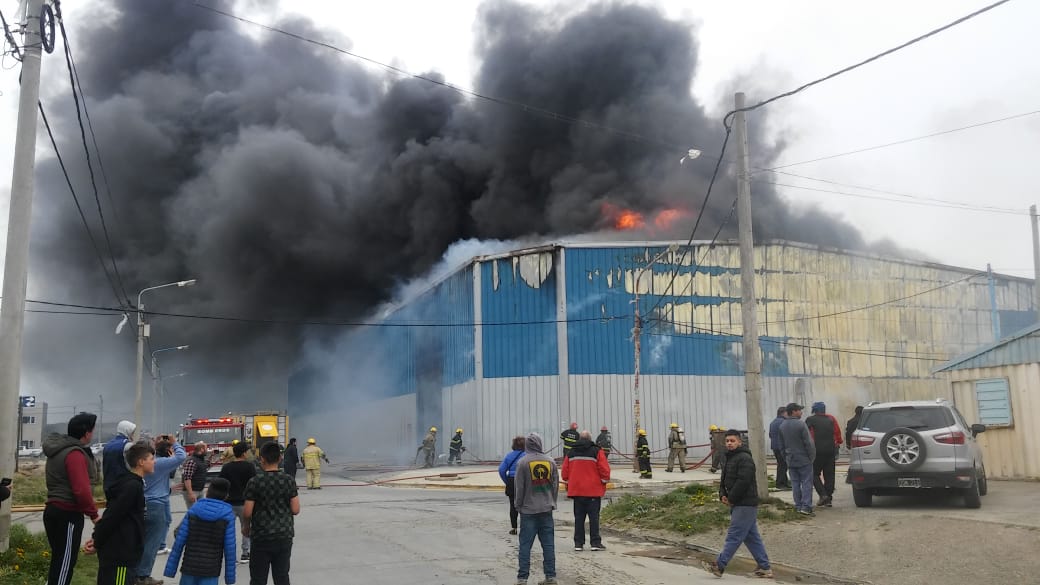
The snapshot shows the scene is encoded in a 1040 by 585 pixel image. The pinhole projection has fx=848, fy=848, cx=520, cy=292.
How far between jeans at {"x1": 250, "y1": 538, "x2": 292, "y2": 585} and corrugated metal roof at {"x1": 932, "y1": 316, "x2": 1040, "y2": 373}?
13646mm

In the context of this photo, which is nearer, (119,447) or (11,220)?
(119,447)

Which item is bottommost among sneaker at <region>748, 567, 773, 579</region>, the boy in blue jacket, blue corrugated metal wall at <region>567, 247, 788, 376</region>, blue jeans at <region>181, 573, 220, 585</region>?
sneaker at <region>748, 567, 773, 579</region>

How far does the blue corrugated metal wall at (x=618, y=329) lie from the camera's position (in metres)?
31.1

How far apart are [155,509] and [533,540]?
3.66m

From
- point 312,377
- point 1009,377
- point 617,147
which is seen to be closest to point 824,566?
point 1009,377

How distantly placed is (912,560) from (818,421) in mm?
3677

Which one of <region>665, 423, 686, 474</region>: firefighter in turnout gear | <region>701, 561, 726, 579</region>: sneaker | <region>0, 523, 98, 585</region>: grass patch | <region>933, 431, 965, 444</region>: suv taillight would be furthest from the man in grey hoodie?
<region>665, 423, 686, 474</region>: firefighter in turnout gear

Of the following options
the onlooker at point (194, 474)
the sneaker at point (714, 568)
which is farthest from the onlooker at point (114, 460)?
the sneaker at point (714, 568)

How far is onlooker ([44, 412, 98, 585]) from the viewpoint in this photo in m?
6.26

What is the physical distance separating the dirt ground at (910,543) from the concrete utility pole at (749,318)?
47.9 inches

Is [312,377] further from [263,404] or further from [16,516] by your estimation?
[16,516]

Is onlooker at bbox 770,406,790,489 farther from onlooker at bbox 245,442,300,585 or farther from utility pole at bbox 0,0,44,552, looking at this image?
utility pole at bbox 0,0,44,552

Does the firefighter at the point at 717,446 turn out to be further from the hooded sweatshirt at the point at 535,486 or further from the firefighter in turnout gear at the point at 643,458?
the hooded sweatshirt at the point at 535,486

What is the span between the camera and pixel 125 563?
18.9 ft
